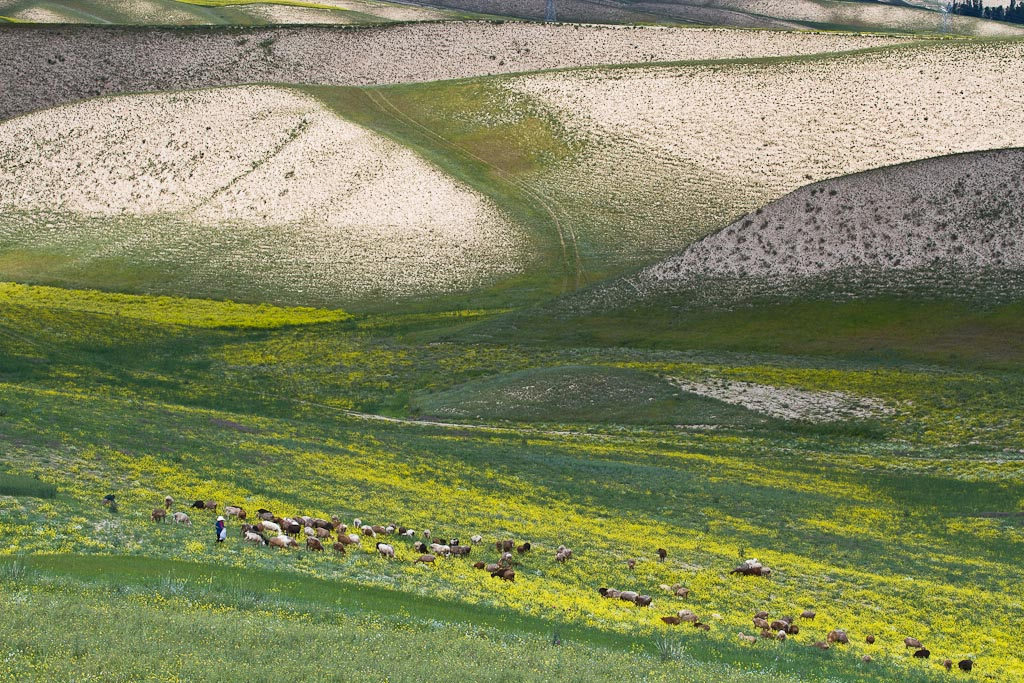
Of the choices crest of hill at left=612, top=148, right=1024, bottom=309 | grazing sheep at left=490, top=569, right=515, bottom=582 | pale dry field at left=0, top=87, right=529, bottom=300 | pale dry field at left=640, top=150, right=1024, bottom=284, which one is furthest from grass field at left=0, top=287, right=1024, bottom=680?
pale dry field at left=0, top=87, right=529, bottom=300

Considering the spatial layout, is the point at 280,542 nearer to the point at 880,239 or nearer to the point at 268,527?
the point at 268,527

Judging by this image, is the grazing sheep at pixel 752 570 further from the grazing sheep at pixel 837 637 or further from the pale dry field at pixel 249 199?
the pale dry field at pixel 249 199

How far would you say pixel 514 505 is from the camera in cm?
3362

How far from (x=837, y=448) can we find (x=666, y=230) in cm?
5031

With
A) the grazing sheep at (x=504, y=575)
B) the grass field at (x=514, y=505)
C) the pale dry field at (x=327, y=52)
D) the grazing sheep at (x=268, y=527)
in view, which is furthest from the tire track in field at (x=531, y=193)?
the grazing sheep at (x=504, y=575)

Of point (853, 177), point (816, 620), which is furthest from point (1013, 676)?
point (853, 177)

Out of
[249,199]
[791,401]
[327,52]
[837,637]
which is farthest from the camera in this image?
[327,52]

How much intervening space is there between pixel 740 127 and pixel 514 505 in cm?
8426

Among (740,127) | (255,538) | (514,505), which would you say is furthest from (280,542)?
(740,127)

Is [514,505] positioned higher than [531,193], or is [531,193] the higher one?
[531,193]

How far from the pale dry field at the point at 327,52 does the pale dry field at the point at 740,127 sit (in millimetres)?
10294

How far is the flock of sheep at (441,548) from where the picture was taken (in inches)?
878

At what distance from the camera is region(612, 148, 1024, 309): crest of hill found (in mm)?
79375

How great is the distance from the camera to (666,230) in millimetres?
96562
